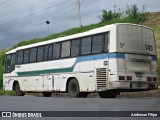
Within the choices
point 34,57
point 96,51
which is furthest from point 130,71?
point 34,57

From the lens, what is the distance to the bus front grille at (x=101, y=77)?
16.9 m

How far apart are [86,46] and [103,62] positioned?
1.63 meters

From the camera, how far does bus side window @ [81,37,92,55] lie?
58.9 ft

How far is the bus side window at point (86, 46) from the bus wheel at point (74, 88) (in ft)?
5.33

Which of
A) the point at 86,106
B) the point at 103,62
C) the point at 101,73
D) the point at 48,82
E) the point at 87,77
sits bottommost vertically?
the point at 86,106

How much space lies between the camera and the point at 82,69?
60.3 feet

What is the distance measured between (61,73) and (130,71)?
15.1 ft

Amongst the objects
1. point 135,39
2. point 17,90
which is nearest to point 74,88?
point 135,39

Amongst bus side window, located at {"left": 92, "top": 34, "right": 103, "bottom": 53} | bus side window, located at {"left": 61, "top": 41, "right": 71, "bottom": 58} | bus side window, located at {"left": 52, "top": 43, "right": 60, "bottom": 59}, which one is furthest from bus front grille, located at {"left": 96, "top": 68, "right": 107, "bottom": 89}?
bus side window, located at {"left": 52, "top": 43, "right": 60, "bottom": 59}

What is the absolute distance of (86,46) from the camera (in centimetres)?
1816

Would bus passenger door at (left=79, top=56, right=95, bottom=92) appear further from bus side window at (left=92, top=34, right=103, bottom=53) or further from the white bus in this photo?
bus side window at (left=92, top=34, right=103, bottom=53)

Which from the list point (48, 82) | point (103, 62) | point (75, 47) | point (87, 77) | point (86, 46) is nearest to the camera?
point (103, 62)

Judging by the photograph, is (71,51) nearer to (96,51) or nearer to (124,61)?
(96,51)

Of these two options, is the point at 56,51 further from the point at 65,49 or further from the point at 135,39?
the point at 135,39
